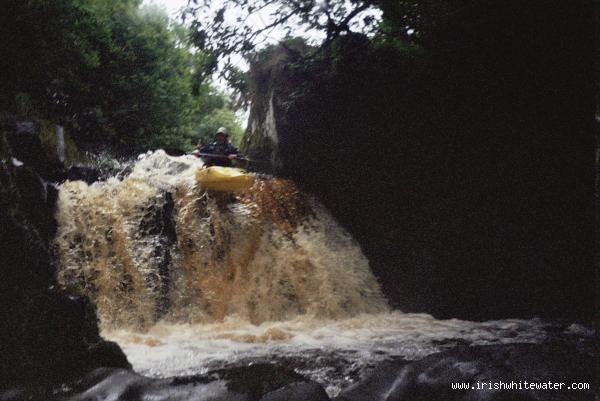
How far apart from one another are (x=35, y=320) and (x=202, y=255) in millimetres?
3033

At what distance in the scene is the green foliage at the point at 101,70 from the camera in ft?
27.2

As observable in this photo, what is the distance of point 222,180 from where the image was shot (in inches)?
241

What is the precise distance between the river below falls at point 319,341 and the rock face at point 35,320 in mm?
654

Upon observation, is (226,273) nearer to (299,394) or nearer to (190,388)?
(190,388)

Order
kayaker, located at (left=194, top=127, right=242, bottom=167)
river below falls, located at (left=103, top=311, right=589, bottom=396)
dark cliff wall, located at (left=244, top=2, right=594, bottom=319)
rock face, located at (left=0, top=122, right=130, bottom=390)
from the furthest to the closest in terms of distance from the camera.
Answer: kayaker, located at (left=194, top=127, right=242, bottom=167), dark cliff wall, located at (left=244, top=2, right=594, bottom=319), river below falls, located at (left=103, top=311, right=589, bottom=396), rock face, located at (left=0, top=122, right=130, bottom=390)

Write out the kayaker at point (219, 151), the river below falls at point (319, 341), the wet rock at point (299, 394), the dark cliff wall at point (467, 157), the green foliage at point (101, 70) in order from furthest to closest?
the green foliage at point (101, 70) → the kayaker at point (219, 151) → the dark cliff wall at point (467, 157) → the river below falls at point (319, 341) → the wet rock at point (299, 394)

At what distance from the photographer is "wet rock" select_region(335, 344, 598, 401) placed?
8.27ft

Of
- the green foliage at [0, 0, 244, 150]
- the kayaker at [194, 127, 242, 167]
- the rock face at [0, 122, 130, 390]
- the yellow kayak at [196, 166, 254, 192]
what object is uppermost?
the green foliage at [0, 0, 244, 150]

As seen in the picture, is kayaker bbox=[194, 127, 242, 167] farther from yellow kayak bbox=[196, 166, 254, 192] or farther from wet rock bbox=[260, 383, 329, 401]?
wet rock bbox=[260, 383, 329, 401]

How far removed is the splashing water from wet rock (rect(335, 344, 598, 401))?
1.37 m

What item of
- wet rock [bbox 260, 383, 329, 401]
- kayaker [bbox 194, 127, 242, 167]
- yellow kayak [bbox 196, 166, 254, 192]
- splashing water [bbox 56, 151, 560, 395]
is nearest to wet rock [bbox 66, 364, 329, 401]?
wet rock [bbox 260, 383, 329, 401]

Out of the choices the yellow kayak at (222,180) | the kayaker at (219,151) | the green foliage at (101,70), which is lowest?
the yellow kayak at (222,180)

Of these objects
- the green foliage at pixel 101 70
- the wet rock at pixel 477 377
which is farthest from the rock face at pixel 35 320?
the green foliage at pixel 101 70

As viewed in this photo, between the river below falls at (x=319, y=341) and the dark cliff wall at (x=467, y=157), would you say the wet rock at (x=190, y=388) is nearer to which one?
the river below falls at (x=319, y=341)
